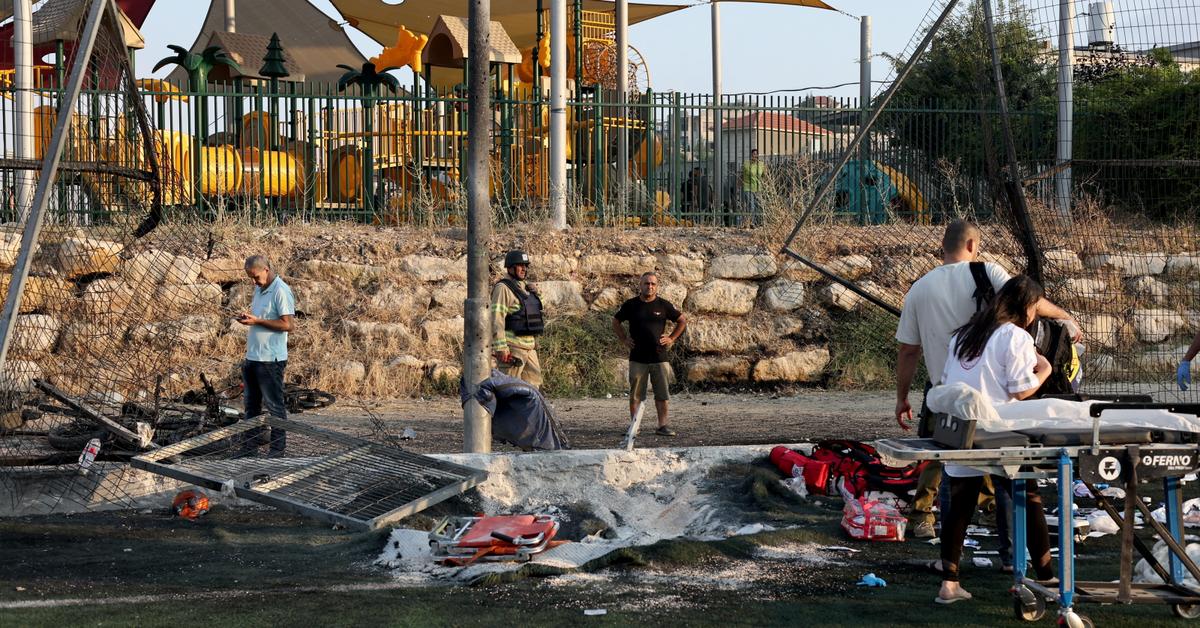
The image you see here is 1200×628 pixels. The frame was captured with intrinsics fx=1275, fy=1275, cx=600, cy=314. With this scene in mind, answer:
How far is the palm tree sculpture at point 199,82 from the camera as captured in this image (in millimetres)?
14445

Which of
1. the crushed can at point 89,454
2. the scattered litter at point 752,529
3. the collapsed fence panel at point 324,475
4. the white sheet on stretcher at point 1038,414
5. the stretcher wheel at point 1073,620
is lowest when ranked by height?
the scattered litter at point 752,529

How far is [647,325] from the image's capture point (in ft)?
36.8

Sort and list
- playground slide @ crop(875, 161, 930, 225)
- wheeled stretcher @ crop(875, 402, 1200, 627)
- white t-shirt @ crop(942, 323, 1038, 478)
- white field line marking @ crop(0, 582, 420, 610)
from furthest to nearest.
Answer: playground slide @ crop(875, 161, 930, 225) → white field line marking @ crop(0, 582, 420, 610) → white t-shirt @ crop(942, 323, 1038, 478) → wheeled stretcher @ crop(875, 402, 1200, 627)

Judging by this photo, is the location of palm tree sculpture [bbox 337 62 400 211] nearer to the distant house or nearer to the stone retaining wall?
the stone retaining wall

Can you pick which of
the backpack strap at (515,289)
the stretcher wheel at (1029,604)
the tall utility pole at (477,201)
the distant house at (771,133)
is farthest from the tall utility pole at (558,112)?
the stretcher wheel at (1029,604)

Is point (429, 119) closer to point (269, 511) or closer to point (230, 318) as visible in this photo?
point (230, 318)

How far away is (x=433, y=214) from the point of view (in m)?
15.4

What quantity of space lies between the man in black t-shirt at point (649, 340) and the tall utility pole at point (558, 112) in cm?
385

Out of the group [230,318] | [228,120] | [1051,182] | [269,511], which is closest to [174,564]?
[269,511]

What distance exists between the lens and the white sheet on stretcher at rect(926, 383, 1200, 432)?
17.5 feet

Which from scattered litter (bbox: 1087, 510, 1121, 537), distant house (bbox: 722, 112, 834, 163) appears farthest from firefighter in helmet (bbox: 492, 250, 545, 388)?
distant house (bbox: 722, 112, 834, 163)

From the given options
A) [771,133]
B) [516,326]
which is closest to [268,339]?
[516,326]

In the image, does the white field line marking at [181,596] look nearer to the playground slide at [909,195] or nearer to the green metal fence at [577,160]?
the green metal fence at [577,160]

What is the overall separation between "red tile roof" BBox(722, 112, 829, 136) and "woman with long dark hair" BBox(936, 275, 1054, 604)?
34.6 ft
